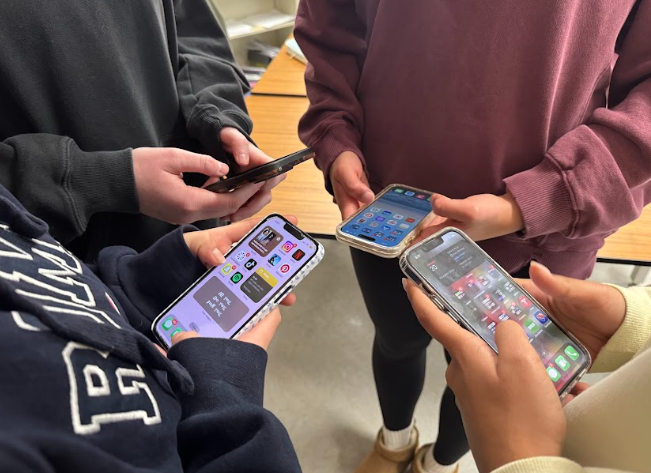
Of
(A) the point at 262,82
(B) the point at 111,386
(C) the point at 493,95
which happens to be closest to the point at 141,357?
(B) the point at 111,386

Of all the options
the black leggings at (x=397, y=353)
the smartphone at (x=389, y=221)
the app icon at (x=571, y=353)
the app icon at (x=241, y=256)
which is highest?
the smartphone at (x=389, y=221)

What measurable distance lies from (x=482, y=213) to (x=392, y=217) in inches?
5.0

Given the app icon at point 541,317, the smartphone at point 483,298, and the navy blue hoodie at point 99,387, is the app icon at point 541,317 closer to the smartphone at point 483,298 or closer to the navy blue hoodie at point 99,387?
the smartphone at point 483,298

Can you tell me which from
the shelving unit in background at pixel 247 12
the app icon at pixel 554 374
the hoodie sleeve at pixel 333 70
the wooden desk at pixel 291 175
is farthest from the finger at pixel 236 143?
the shelving unit in background at pixel 247 12

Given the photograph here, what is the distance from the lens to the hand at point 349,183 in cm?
55

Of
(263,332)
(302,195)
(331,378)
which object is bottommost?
(331,378)

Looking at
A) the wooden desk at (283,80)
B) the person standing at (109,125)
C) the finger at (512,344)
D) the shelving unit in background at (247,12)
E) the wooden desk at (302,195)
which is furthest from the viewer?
the shelving unit in background at (247,12)

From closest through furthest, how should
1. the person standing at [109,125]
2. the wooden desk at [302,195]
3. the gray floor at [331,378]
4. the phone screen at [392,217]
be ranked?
the person standing at [109,125], the phone screen at [392,217], the wooden desk at [302,195], the gray floor at [331,378]

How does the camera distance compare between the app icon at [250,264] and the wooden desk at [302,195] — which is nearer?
the app icon at [250,264]

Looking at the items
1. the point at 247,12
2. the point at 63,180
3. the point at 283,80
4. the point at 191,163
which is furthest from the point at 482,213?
the point at 247,12

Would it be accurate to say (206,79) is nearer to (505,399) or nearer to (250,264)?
(250,264)

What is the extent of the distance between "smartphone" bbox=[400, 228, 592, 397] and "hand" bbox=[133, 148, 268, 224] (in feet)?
0.83

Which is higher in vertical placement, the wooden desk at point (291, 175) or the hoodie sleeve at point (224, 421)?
the hoodie sleeve at point (224, 421)

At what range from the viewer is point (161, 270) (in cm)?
50
